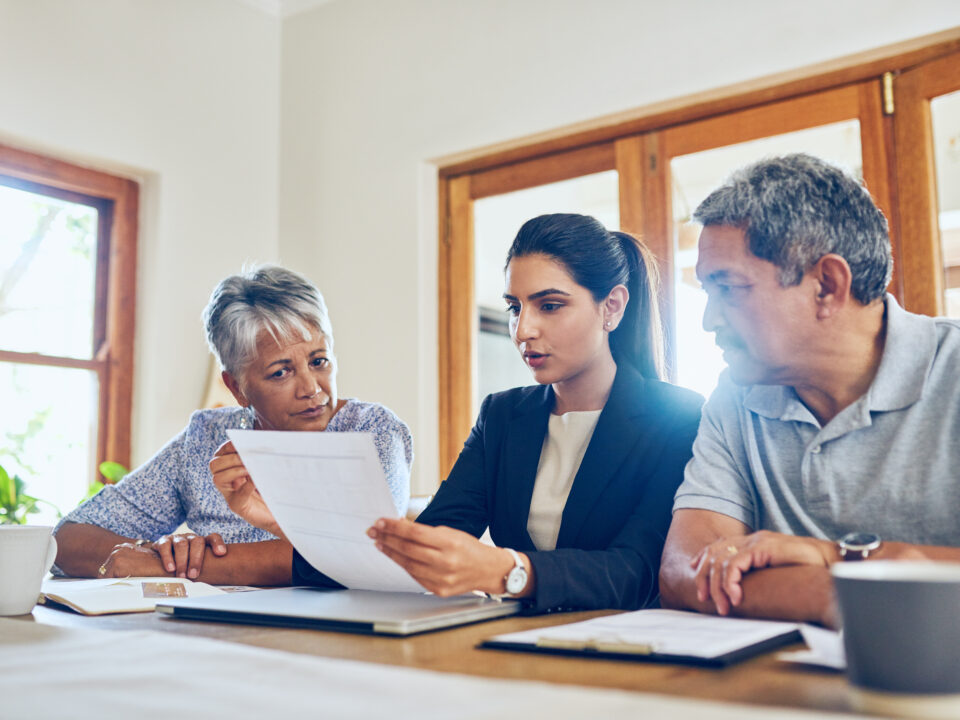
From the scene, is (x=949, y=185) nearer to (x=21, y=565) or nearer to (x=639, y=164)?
(x=639, y=164)

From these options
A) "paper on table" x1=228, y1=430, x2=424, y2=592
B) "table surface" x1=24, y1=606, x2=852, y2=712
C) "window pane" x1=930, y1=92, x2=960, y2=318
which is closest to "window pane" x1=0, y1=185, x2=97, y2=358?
"paper on table" x1=228, y1=430, x2=424, y2=592

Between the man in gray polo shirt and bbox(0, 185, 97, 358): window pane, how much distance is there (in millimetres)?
2813

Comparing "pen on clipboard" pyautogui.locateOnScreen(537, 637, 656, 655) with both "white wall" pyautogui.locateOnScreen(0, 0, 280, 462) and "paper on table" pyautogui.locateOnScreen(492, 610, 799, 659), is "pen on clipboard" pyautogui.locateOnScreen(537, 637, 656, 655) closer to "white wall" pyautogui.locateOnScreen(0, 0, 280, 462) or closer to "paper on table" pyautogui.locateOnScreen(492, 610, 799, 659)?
"paper on table" pyautogui.locateOnScreen(492, 610, 799, 659)

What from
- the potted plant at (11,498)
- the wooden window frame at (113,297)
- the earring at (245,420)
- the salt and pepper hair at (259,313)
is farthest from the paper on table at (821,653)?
the wooden window frame at (113,297)

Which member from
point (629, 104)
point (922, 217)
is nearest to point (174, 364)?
point (629, 104)

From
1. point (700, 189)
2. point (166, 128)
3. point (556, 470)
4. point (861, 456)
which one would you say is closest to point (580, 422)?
point (556, 470)

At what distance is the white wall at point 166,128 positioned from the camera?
3.25 m

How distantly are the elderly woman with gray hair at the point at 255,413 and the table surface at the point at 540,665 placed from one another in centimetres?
88

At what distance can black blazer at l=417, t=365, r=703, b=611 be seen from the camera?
1127 millimetres

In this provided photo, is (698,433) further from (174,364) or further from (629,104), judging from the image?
(174,364)

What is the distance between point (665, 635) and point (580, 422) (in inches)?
32.4

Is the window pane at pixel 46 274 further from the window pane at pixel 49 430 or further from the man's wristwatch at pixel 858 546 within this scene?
the man's wristwatch at pixel 858 546

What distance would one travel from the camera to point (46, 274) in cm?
338

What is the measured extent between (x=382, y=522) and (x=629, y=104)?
2401mm
